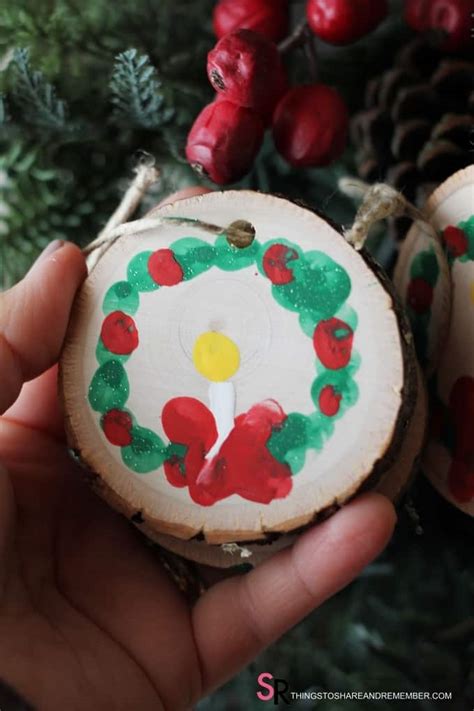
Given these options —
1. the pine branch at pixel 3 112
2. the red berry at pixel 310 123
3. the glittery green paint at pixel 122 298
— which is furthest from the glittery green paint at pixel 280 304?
the pine branch at pixel 3 112

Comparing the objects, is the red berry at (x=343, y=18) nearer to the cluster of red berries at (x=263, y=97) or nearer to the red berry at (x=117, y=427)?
the cluster of red berries at (x=263, y=97)

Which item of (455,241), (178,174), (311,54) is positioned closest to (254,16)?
(311,54)

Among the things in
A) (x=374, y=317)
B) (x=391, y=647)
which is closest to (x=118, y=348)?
(x=374, y=317)

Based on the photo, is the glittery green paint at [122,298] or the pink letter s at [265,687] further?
the pink letter s at [265,687]

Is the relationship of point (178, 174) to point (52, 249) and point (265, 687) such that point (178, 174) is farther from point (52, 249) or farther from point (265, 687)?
point (265, 687)

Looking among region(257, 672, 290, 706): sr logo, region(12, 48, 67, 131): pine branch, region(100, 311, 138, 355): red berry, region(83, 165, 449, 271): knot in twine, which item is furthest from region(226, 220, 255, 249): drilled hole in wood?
region(257, 672, 290, 706): sr logo

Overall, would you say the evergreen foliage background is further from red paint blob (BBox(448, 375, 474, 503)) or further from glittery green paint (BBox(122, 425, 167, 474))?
glittery green paint (BBox(122, 425, 167, 474))
